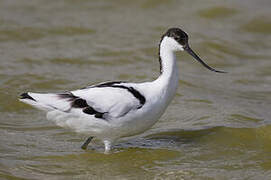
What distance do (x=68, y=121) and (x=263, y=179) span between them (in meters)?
2.30

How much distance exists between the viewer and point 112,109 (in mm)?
7195

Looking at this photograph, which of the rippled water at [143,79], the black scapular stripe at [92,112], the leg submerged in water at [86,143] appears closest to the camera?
the black scapular stripe at [92,112]

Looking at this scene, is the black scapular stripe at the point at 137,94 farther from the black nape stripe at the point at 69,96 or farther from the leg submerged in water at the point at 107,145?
the leg submerged in water at the point at 107,145

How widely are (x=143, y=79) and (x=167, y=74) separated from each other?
349cm

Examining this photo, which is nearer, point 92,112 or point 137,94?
Result: point 92,112

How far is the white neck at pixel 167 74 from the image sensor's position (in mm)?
7402

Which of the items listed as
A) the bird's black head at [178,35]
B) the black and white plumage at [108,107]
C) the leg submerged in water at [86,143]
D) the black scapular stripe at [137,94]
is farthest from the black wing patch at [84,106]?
the bird's black head at [178,35]

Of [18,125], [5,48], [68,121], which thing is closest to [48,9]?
[5,48]

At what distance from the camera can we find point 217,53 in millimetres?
12508

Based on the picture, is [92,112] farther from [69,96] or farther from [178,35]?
[178,35]

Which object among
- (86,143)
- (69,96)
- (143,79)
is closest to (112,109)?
(69,96)

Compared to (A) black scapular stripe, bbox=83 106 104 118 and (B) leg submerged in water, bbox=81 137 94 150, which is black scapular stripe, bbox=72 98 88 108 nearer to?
(A) black scapular stripe, bbox=83 106 104 118

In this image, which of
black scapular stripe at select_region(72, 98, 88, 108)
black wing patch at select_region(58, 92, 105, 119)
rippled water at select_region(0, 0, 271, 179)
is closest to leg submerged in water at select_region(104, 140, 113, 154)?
rippled water at select_region(0, 0, 271, 179)

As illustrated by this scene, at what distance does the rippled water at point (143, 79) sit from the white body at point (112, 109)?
17.3 inches
